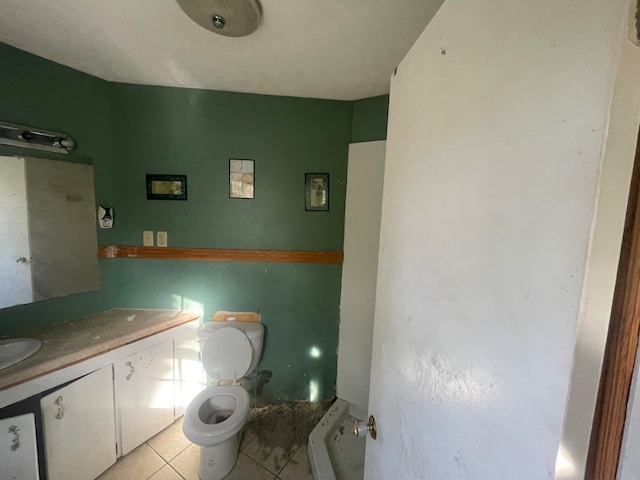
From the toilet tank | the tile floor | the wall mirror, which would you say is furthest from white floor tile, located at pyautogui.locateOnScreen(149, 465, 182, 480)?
the wall mirror

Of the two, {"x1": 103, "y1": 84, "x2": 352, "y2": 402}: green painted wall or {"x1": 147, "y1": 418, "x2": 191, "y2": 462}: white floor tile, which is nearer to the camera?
{"x1": 147, "y1": 418, "x2": 191, "y2": 462}: white floor tile

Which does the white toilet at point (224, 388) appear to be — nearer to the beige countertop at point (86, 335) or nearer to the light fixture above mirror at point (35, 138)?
the beige countertop at point (86, 335)

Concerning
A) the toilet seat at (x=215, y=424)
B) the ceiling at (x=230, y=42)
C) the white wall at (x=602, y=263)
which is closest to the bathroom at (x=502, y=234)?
the white wall at (x=602, y=263)

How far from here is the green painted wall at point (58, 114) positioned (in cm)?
131

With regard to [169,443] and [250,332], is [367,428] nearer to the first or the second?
[250,332]

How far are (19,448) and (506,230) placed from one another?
1.96 metres

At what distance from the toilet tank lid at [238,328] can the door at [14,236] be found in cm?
95

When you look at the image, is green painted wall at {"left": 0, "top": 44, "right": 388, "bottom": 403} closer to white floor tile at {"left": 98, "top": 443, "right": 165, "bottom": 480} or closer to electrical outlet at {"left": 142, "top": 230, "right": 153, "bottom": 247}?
electrical outlet at {"left": 142, "top": 230, "right": 153, "bottom": 247}

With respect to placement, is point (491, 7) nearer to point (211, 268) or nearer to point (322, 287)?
point (322, 287)

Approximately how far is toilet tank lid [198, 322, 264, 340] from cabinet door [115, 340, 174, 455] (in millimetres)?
220

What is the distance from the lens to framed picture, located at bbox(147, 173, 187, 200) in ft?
5.65

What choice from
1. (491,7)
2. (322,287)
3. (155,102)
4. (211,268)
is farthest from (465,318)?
(155,102)

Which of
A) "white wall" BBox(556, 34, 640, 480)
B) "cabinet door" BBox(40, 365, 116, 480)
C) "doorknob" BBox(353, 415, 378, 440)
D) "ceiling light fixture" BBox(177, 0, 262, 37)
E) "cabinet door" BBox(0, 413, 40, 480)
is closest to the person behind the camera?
"white wall" BBox(556, 34, 640, 480)

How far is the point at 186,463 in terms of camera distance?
1479mm
